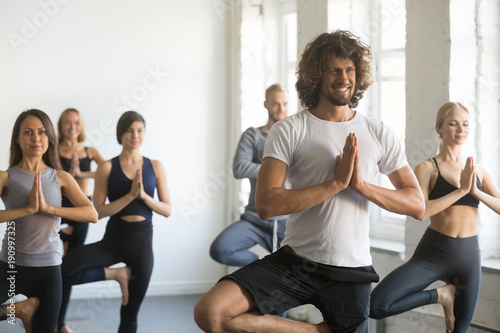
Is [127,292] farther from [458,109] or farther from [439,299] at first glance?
[458,109]

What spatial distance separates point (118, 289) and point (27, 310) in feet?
8.99

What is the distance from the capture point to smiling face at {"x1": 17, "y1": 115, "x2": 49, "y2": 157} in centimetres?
328

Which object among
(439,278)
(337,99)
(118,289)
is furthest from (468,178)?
(118,289)

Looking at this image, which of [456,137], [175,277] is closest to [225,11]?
[175,277]

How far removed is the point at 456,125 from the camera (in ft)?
10.7

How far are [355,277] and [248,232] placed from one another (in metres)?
1.88

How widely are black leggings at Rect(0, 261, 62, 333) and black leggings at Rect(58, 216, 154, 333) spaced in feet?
1.78

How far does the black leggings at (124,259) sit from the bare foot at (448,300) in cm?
175

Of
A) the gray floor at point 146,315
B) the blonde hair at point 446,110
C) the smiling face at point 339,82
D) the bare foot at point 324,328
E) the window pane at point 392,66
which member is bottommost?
the gray floor at point 146,315

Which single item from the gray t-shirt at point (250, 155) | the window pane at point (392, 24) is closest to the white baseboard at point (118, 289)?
the gray t-shirt at point (250, 155)

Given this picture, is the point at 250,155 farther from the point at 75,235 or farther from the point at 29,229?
the point at 29,229

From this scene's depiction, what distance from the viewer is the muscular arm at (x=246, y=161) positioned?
4.27 metres

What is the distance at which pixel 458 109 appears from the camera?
3240 mm

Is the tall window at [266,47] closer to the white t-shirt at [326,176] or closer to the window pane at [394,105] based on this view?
the window pane at [394,105]
